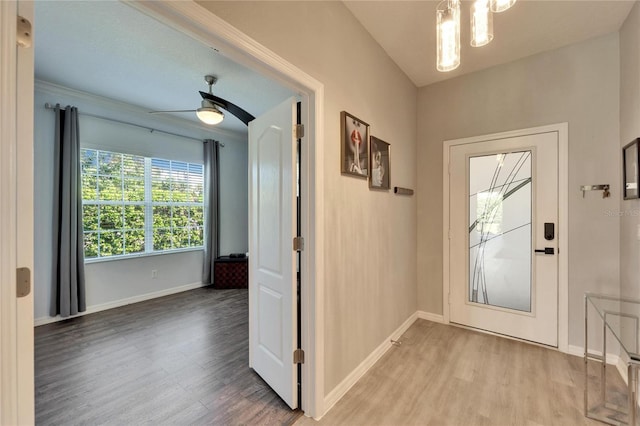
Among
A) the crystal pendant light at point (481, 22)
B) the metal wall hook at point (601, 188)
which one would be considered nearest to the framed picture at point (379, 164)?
the crystal pendant light at point (481, 22)

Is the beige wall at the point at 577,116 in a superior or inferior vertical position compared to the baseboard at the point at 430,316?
superior

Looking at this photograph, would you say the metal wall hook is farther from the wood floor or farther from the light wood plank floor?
the wood floor

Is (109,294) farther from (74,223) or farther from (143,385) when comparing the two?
(143,385)

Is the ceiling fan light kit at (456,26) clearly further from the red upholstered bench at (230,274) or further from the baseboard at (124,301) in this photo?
the baseboard at (124,301)

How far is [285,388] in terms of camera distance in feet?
6.14

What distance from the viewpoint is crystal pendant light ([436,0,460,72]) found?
128cm

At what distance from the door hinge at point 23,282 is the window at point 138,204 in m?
3.57

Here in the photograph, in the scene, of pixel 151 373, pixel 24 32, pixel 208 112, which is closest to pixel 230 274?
pixel 151 373

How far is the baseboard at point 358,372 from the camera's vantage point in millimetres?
1861

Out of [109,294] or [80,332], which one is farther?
[109,294]

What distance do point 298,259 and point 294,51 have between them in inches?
50.6

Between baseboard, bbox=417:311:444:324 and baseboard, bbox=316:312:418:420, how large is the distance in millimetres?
464

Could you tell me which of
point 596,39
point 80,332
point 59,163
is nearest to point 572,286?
point 596,39

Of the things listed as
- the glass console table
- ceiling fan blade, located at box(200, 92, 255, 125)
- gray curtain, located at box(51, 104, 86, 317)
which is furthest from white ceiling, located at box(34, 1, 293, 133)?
the glass console table
